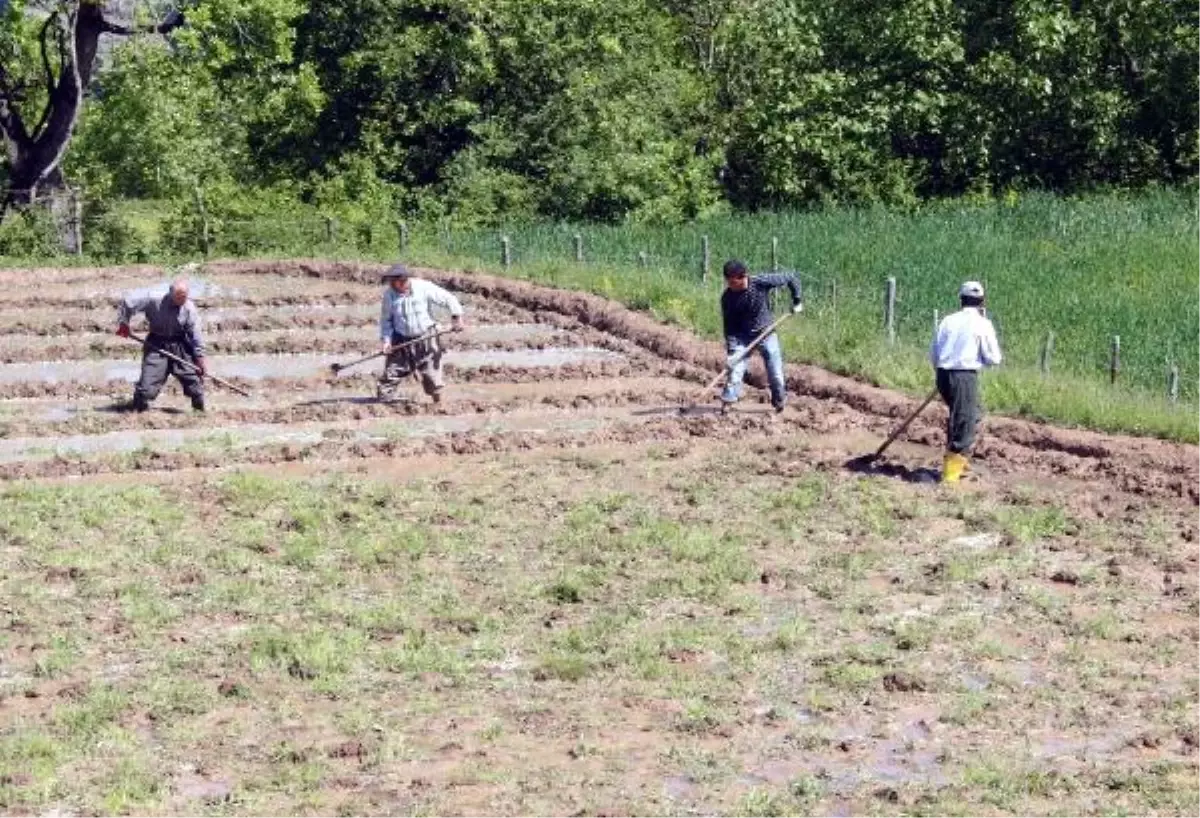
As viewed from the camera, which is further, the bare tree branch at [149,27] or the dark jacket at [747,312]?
the bare tree branch at [149,27]

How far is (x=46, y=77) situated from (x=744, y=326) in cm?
2060

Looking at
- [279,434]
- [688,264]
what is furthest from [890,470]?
[688,264]

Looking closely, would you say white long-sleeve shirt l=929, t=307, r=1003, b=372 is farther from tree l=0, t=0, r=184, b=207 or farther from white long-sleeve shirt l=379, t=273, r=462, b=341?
tree l=0, t=0, r=184, b=207

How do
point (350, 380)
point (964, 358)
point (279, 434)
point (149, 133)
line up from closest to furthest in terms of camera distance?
point (964, 358)
point (279, 434)
point (350, 380)
point (149, 133)

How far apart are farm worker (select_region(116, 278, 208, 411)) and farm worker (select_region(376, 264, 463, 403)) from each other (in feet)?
5.62

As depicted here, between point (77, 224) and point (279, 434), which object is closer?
point (279, 434)

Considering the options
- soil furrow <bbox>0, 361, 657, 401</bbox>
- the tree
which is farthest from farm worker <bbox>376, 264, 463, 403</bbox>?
the tree

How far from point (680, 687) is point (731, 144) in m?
29.5

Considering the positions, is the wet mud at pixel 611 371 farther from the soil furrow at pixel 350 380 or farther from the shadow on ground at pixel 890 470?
the shadow on ground at pixel 890 470

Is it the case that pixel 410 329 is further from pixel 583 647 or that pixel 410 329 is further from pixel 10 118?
pixel 10 118

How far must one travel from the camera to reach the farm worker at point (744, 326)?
18953mm

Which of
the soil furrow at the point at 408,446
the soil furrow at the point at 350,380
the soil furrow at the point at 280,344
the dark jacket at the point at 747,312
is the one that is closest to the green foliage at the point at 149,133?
the soil furrow at the point at 280,344

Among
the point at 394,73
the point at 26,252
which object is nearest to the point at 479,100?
the point at 394,73

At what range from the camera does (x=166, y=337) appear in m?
19.4
